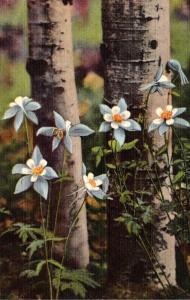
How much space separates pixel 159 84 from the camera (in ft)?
8.38

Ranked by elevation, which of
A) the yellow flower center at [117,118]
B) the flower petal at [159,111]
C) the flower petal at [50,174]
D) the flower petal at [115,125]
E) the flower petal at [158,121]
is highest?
the flower petal at [159,111]

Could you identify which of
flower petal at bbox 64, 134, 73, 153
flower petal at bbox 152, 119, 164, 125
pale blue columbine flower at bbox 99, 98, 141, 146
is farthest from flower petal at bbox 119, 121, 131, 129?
flower petal at bbox 64, 134, 73, 153

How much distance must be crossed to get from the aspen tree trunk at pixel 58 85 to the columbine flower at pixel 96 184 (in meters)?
0.08

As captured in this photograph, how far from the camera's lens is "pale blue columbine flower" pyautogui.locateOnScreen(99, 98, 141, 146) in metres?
2.57

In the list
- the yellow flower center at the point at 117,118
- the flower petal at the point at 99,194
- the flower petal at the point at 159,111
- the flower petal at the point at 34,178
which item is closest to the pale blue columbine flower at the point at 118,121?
the yellow flower center at the point at 117,118

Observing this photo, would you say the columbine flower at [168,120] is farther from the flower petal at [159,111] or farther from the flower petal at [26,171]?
the flower petal at [26,171]

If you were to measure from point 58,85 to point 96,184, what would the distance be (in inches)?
16.8

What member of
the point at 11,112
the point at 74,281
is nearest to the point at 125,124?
the point at 11,112

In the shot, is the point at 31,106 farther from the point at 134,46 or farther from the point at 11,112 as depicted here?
the point at 134,46

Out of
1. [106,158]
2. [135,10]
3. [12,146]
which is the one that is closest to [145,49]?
[135,10]

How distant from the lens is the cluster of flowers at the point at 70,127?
2566 millimetres

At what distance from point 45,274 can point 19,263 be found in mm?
131

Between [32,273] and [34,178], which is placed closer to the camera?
[34,178]

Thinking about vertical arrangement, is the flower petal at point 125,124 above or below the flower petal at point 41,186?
above
